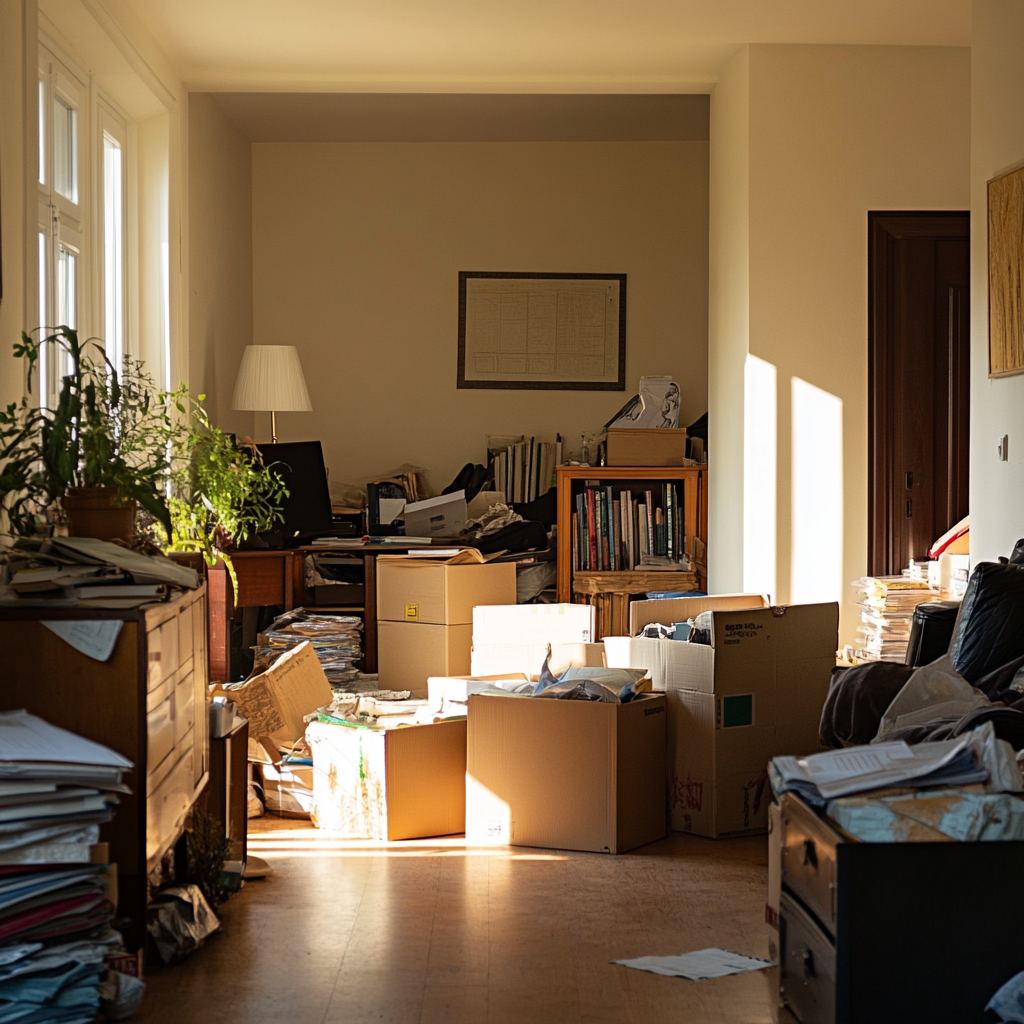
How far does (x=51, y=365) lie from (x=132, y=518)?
1414mm

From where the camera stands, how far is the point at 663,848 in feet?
11.6

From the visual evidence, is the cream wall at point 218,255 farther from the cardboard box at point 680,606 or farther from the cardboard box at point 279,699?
the cardboard box at point 680,606

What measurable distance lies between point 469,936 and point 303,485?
137 inches

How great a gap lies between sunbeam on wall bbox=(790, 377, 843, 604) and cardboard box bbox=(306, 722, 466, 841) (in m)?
2.02

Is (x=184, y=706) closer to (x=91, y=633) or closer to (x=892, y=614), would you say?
(x=91, y=633)

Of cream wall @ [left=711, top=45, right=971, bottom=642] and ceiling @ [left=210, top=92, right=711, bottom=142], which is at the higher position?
ceiling @ [left=210, top=92, right=711, bottom=142]

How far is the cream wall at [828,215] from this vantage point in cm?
495

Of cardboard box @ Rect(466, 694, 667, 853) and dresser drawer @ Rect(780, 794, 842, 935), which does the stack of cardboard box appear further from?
dresser drawer @ Rect(780, 794, 842, 935)

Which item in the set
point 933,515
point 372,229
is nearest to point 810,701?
point 933,515

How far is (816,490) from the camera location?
5.02 metres

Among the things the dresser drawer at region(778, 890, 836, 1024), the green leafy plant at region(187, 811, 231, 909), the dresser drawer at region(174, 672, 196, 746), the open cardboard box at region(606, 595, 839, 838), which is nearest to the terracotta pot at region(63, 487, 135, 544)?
the dresser drawer at region(174, 672, 196, 746)

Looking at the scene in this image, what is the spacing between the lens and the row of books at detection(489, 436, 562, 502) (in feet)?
22.3

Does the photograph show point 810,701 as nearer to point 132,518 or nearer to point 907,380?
point 907,380

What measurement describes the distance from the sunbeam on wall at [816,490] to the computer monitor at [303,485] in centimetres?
236
